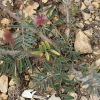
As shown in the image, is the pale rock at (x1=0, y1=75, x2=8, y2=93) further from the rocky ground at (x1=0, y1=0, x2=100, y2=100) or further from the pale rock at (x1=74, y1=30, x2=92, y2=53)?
the pale rock at (x1=74, y1=30, x2=92, y2=53)

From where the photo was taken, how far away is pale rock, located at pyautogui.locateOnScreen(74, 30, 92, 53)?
223cm

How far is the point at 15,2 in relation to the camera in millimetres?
2480

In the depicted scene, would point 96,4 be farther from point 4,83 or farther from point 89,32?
point 4,83

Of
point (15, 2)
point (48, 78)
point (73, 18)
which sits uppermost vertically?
point (15, 2)

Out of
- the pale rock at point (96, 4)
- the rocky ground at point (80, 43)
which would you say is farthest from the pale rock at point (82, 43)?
the pale rock at point (96, 4)

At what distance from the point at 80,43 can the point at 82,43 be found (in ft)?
0.06

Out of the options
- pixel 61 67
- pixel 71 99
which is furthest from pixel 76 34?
pixel 71 99

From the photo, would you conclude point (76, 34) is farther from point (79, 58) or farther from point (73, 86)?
point (73, 86)

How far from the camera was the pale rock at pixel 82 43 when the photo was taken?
7.33 ft

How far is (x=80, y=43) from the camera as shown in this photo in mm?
2248

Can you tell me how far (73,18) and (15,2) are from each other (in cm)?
57

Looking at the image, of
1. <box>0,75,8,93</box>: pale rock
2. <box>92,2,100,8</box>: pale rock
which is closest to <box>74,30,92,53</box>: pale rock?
<box>92,2,100,8</box>: pale rock

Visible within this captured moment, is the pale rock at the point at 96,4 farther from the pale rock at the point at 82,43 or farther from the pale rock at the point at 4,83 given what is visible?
the pale rock at the point at 4,83

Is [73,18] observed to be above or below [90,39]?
above
